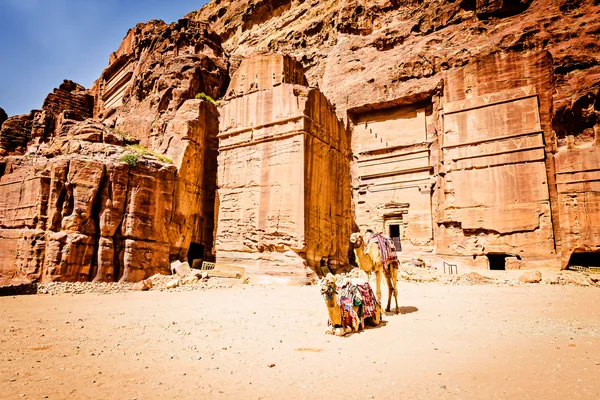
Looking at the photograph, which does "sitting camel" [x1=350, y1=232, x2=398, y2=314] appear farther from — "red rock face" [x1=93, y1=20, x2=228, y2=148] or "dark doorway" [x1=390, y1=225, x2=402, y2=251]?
"dark doorway" [x1=390, y1=225, x2=402, y2=251]

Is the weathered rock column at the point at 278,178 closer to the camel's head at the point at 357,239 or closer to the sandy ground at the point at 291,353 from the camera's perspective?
the sandy ground at the point at 291,353

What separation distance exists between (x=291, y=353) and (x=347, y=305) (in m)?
1.31

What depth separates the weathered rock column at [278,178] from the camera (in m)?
12.9

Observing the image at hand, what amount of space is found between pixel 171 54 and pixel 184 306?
59.5 feet

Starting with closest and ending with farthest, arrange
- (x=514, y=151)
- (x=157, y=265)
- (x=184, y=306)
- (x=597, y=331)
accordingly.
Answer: (x=597, y=331) → (x=184, y=306) → (x=157, y=265) → (x=514, y=151)

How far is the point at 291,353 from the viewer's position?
445 centimetres

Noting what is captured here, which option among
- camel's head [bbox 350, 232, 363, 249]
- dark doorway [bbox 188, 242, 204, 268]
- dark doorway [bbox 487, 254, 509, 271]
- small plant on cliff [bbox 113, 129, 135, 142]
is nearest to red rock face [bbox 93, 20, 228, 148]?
small plant on cliff [bbox 113, 129, 135, 142]

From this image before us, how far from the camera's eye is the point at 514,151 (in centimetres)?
1738

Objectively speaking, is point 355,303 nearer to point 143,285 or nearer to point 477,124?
point 143,285

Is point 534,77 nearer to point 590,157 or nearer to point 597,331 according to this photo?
point 590,157

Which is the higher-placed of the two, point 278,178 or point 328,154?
point 328,154

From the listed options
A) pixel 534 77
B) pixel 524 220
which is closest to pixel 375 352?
pixel 524 220

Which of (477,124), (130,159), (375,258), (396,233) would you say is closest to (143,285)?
(130,159)

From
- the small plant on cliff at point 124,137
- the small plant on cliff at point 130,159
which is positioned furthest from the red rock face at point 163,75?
the small plant on cliff at point 130,159
